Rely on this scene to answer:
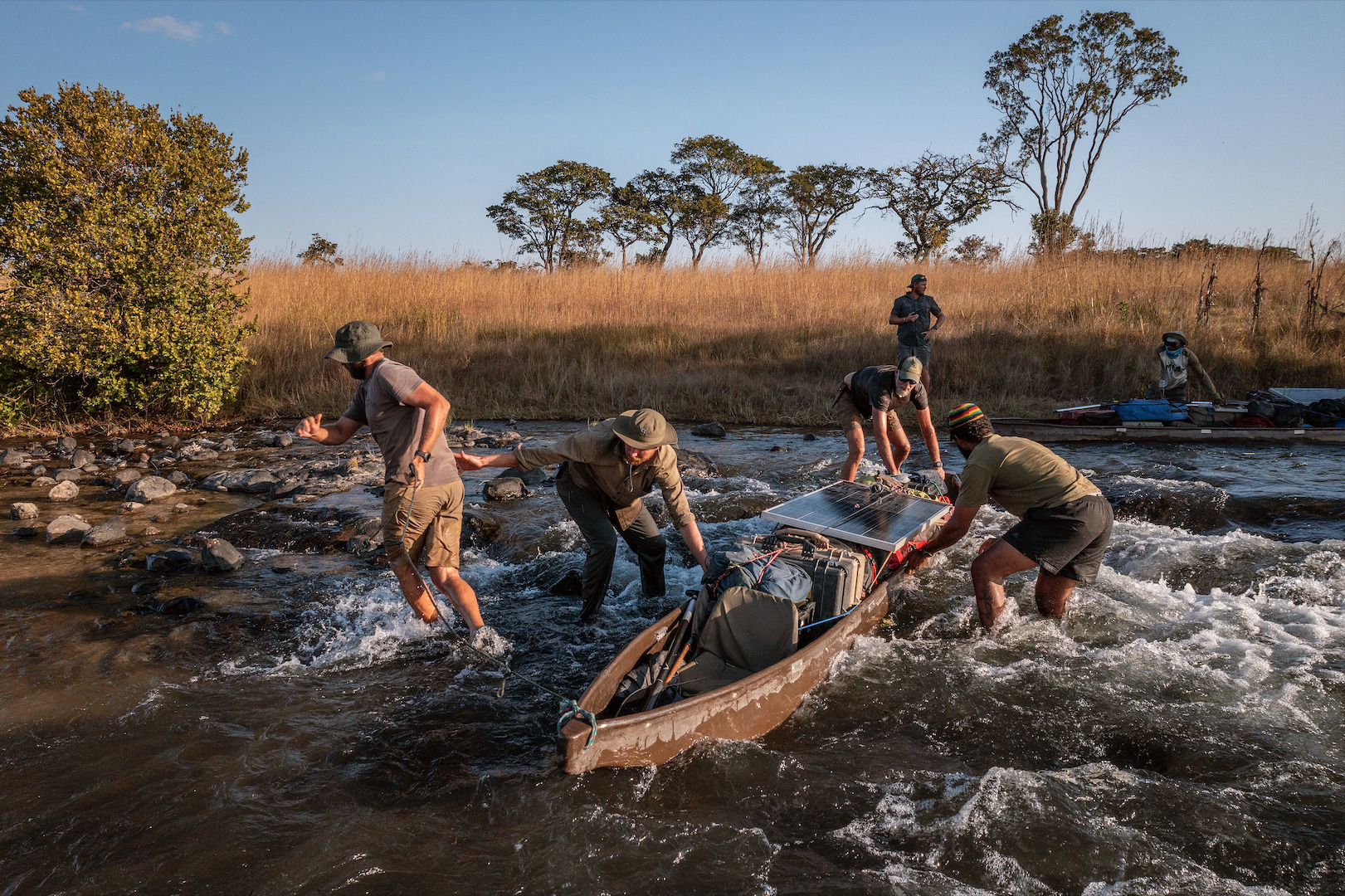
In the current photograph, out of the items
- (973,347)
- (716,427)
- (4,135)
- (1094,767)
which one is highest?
(4,135)

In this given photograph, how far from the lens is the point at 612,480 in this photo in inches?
192

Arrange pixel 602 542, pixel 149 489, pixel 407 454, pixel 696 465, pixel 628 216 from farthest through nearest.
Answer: pixel 628 216 < pixel 696 465 < pixel 149 489 < pixel 602 542 < pixel 407 454

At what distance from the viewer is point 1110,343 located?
1374 centimetres

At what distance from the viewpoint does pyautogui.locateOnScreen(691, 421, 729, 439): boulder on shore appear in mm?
12031

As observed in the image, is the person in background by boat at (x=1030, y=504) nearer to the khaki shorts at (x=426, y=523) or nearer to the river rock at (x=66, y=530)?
the khaki shorts at (x=426, y=523)

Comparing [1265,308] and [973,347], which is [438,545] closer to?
[973,347]

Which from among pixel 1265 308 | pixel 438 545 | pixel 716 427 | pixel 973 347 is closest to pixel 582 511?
pixel 438 545

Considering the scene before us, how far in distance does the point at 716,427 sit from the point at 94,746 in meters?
9.14

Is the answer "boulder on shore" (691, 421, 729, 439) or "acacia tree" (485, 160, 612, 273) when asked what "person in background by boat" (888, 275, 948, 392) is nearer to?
"boulder on shore" (691, 421, 729, 439)

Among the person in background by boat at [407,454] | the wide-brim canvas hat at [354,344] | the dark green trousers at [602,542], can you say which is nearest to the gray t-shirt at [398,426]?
the person in background by boat at [407,454]

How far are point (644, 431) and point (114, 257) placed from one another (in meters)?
9.28

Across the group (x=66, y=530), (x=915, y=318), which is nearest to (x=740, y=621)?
(x=66, y=530)

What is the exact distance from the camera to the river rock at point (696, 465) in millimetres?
9648

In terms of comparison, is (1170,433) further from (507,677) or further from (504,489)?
(507,677)
